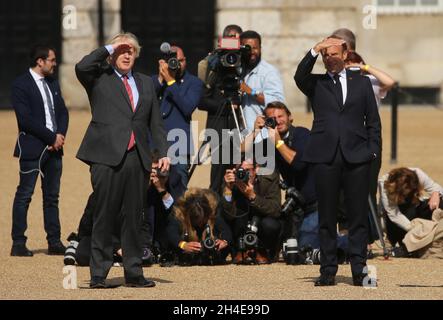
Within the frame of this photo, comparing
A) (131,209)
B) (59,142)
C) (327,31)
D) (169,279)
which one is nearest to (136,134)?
(131,209)

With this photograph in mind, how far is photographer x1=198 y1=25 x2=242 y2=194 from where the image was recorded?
1360 cm

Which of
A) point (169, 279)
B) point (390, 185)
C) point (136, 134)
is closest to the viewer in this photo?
point (136, 134)

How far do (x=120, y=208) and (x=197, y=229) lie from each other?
1.80 meters

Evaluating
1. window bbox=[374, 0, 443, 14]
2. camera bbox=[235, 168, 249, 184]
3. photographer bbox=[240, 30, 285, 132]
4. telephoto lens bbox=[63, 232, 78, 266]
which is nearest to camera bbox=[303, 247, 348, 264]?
camera bbox=[235, 168, 249, 184]

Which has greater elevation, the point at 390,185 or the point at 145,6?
the point at 145,6

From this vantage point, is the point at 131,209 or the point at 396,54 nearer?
the point at 131,209

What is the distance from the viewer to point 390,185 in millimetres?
13289

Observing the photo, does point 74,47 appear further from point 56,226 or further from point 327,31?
point 56,226

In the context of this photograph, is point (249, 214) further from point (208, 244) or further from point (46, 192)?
point (46, 192)

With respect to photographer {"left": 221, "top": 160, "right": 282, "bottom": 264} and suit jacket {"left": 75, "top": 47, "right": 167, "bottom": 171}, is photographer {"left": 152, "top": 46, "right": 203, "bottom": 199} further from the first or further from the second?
suit jacket {"left": 75, "top": 47, "right": 167, "bottom": 171}

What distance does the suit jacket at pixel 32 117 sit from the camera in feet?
44.1

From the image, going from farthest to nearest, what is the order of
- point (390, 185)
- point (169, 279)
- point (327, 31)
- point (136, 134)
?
point (327, 31) < point (390, 185) < point (169, 279) < point (136, 134)

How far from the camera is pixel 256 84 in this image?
13.9 meters

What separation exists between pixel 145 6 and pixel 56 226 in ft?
51.2
